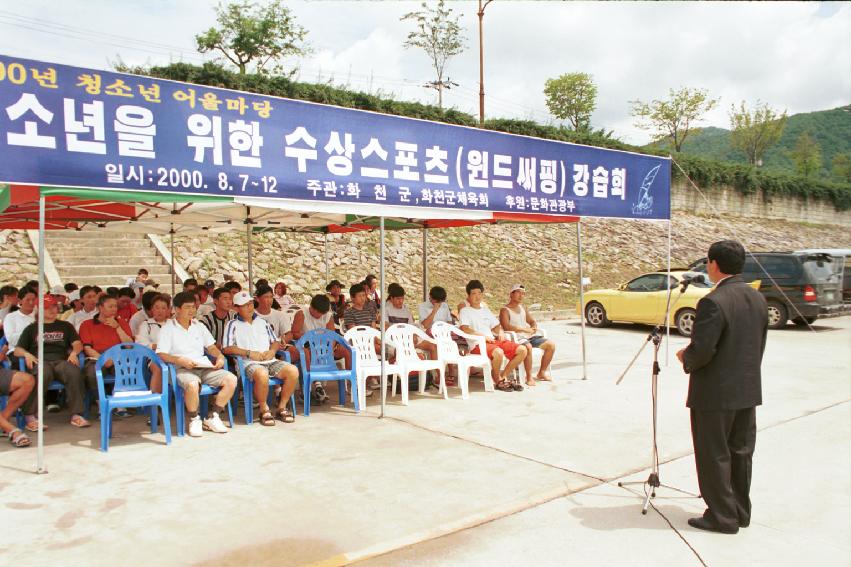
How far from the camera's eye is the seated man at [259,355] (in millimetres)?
6527

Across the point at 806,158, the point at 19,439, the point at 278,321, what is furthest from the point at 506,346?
the point at 806,158

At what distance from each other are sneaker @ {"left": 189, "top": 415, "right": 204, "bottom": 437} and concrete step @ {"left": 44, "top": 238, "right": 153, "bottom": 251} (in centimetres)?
1106

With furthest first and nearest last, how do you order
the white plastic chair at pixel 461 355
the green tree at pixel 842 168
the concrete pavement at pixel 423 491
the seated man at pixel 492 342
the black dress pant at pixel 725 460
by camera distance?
the green tree at pixel 842 168 → the seated man at pixel 492 342 → the white plastic chair at pixel 461 355 → the black dress pant at pixel 725 460 → the concrete pavement at pixel 423 491

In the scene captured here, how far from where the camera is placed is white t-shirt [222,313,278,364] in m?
6.73

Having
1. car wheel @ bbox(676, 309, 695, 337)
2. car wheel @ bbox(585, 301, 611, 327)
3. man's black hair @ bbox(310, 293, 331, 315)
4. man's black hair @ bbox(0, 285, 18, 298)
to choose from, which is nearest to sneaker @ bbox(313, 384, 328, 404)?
man's black hair @ bbox(310, 293, 331, 315)

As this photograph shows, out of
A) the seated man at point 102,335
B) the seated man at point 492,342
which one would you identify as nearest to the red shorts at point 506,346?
the seated man at point 492,342

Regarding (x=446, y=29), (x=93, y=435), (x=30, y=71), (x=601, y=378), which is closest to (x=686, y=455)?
(x=601, y=378)

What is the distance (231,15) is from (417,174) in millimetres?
31433

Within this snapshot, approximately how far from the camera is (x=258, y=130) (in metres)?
6.21

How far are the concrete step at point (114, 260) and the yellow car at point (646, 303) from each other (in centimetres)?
1016

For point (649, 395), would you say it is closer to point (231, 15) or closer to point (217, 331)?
point (217, 331)

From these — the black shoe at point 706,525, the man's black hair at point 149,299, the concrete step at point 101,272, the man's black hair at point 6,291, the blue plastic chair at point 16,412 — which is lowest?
the black shoe at point 706,525

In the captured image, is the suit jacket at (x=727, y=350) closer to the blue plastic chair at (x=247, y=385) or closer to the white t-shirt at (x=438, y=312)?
the blue plastic chair at (x=247, y=385)

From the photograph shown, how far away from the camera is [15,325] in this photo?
645cm
